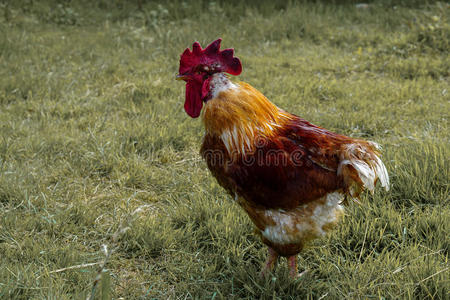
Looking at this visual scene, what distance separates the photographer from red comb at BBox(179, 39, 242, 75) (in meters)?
2.27

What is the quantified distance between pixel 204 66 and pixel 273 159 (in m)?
0.60

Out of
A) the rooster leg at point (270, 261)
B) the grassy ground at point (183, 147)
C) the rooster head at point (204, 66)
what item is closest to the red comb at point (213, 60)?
the rooster head at point (204, 66)

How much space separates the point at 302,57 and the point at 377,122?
2139 mm

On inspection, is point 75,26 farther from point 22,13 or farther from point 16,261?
point 16,261

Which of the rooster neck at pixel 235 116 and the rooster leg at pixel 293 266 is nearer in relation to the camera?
the rooster neck at pixel 235 116

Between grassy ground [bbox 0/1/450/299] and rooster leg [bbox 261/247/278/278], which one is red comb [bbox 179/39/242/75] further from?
rooster leg [bbox 261/247/278/278]

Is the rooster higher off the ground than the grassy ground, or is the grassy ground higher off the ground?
the rooster

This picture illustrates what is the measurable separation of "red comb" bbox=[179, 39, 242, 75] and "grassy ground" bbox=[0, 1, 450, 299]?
94 cm

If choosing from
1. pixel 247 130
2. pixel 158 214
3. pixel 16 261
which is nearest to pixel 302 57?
pixel 158 214

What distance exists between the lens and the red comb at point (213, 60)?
7.45ft

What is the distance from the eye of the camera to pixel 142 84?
204 inches

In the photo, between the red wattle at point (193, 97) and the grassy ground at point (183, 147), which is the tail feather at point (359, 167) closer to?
the grassy ground at point (183, 147)

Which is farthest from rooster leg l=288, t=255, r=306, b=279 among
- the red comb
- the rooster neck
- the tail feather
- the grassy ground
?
the red comb

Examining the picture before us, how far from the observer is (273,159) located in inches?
86.6
